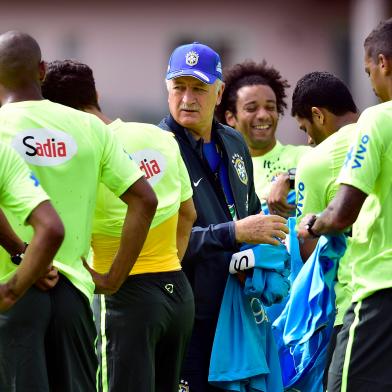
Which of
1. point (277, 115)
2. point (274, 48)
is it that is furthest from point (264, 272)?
point (274, 48)

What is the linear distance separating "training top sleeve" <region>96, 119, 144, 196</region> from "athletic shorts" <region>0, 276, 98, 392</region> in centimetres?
52

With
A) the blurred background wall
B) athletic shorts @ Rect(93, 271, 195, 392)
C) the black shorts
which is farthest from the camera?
the blurred background wall

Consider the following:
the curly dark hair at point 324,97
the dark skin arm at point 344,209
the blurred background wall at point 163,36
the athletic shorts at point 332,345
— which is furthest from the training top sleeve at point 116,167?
the blurred background wall at point 163,36

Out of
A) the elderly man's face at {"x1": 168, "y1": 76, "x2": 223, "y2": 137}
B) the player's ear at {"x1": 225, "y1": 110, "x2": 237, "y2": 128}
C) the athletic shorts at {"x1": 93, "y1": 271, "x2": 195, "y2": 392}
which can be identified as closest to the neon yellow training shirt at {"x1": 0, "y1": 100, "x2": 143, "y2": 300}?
the athletic shorts at {"x1": 93, "y1": 271, "x2": 195, "y2": 392}

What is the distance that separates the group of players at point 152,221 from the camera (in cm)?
565

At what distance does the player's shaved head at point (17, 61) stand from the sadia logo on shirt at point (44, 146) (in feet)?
0.98

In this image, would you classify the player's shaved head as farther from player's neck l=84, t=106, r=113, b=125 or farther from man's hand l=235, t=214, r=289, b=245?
man's hand l=235, t=214, r=289, b=245

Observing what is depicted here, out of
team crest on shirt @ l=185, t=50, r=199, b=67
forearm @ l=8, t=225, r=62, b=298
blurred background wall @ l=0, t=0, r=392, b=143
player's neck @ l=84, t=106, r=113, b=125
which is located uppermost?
blurred background wall @ l=0, t=0, r=392, b=143

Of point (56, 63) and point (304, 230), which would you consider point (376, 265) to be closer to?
point (304, 230)

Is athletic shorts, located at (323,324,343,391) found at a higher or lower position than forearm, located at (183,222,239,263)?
lower

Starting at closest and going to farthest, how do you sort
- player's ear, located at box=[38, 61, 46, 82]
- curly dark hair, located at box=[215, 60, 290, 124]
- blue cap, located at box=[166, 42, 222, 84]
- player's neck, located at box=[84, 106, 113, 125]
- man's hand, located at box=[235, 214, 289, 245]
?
player's ear, located at box=[38, 61, 46, 82]
player's neck, located at box=[84, 106, 113, 125]
man's hand, located at box=[235, 214, 289, 245]
blue cap, located at box=[166, 42, 222, 84]
curly dark hair, located at box=[215, 60, 290, 124]

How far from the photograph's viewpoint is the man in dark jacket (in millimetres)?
7023

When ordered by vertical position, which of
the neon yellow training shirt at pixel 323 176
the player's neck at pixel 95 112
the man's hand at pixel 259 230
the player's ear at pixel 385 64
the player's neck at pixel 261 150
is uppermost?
the player's ear at pixel 385 64

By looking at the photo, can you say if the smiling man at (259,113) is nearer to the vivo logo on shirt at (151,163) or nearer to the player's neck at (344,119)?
the player's neck at (344,119)
